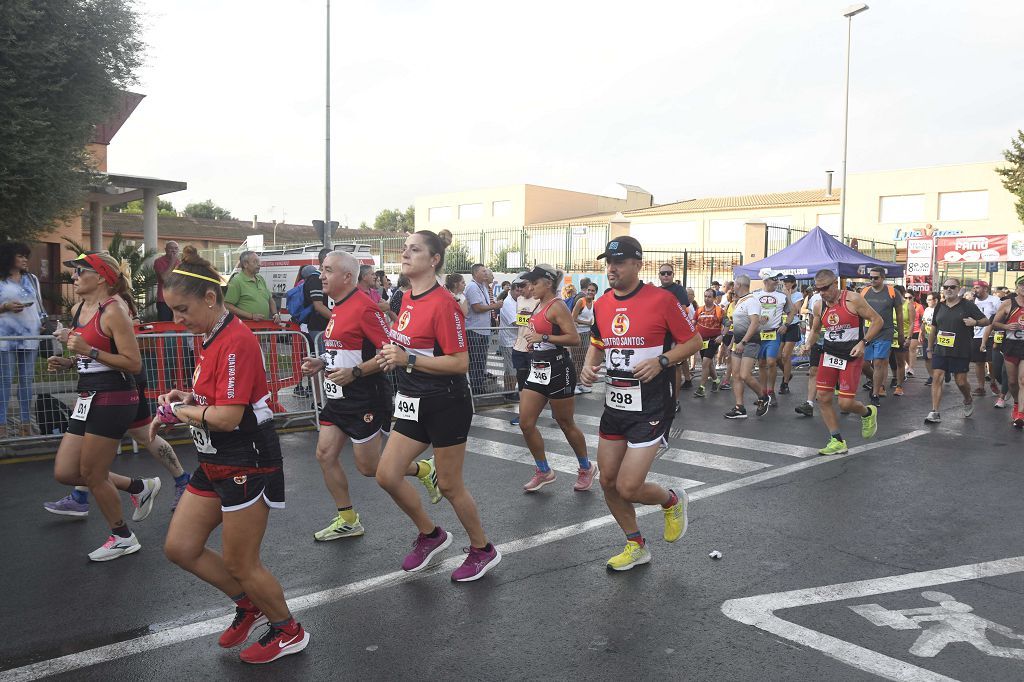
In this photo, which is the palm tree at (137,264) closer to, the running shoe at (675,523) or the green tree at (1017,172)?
the running shoe at (675,523)

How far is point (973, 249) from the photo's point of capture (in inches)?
1070

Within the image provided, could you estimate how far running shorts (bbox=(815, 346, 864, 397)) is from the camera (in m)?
8.43

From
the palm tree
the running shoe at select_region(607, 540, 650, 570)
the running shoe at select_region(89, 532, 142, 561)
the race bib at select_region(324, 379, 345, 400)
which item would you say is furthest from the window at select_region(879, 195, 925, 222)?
the running shoe at select_region(89, 532, 142, 561)

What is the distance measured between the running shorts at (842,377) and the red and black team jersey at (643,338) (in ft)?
13.6

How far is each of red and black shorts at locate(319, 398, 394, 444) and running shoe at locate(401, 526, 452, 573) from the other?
816 mm

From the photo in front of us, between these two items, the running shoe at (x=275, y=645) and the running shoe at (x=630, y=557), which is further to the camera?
the running shoe at (x=630, y=557)

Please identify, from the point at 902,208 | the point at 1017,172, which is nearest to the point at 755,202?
the point at 902,208

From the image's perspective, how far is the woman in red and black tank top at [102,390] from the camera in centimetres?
501

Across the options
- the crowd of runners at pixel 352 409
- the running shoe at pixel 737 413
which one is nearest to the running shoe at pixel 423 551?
the crowd of runners at pixel 352 409

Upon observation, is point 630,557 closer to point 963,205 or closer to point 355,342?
point 355,342

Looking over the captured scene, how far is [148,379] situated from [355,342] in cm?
445

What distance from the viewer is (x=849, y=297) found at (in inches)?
332

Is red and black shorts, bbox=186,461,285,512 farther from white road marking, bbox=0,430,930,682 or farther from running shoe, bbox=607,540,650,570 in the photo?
running shoe, bbox=607,540,650,570

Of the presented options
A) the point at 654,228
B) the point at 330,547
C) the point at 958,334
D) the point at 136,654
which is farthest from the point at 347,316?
the point at 654,228
